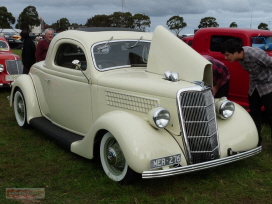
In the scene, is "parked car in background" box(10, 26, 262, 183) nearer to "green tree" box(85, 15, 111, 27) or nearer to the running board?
the running board

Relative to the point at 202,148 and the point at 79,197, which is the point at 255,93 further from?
the point at 79,197

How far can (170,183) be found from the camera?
4.07m

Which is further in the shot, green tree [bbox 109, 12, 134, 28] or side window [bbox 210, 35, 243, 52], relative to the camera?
green tree [bbox 109, 12, 134, 28]

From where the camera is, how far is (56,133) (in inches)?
203

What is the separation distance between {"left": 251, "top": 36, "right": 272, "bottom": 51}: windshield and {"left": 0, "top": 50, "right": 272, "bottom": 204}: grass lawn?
9.63 ft

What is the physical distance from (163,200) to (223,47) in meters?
2.16

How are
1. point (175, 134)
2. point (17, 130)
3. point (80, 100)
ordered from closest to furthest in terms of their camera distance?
point (175, 134), point (80, 100), point (17, 130)

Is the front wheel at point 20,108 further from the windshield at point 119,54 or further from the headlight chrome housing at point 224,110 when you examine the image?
the headlight chrome housing at point 224,110

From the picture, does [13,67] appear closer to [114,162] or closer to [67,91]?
[67,91]

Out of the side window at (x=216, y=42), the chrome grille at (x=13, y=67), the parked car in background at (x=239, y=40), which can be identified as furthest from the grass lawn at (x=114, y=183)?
the chrome grille at (x=13, y=67)

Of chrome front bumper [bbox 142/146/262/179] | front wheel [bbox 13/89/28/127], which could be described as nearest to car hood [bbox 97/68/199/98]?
chrome front bumper [bbox 142/146/262/179]

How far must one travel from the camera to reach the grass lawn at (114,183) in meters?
3.72

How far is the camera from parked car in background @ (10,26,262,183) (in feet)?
12.4

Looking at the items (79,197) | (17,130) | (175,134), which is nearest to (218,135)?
(175,134)
